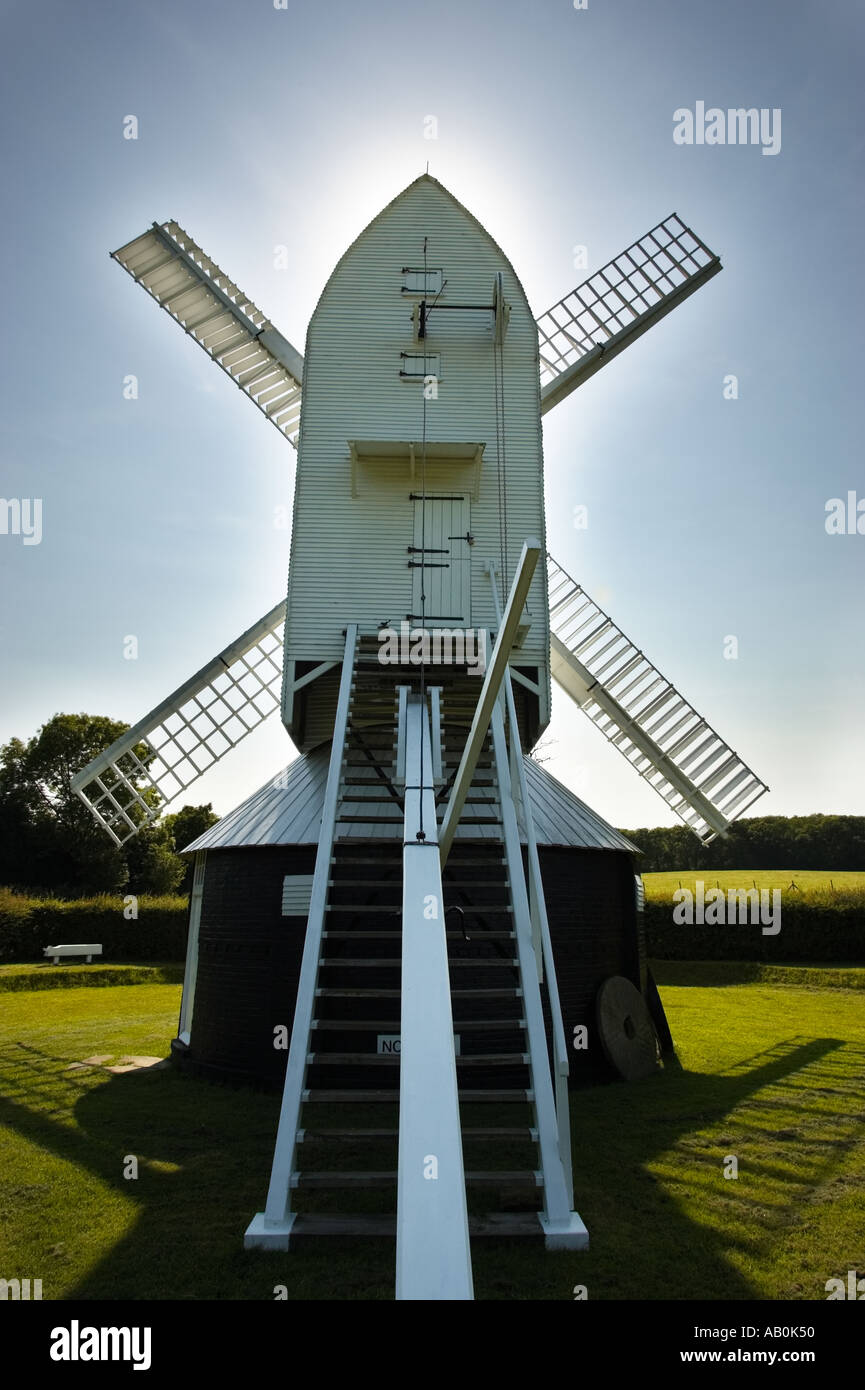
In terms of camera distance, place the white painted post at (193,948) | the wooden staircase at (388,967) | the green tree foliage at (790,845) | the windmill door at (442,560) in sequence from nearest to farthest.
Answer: the wooden staircase at (388,967)
the windmill door at (442,560)
the white painted post at (193,948)
the green tree foliage at (790,845)

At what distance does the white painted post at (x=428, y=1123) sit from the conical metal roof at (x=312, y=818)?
5.72 meters

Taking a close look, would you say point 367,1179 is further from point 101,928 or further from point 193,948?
point 101,928

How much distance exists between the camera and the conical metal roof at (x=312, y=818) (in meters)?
11.9

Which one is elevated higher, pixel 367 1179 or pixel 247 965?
pixel 247 965

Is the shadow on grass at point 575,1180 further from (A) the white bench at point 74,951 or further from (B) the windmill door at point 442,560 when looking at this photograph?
(A) the white bench at point 74,951

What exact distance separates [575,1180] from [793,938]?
26865 mm

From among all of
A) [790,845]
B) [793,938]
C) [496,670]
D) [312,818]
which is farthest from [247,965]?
[790,845]

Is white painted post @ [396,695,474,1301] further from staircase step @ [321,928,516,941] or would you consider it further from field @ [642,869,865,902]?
field @ [642,869,865,902]

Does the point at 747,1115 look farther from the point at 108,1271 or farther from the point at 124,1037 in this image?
the point at 124,1037

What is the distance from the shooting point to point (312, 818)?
12211mm

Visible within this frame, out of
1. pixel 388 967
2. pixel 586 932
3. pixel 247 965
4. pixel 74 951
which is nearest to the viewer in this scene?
pixel 388 967
